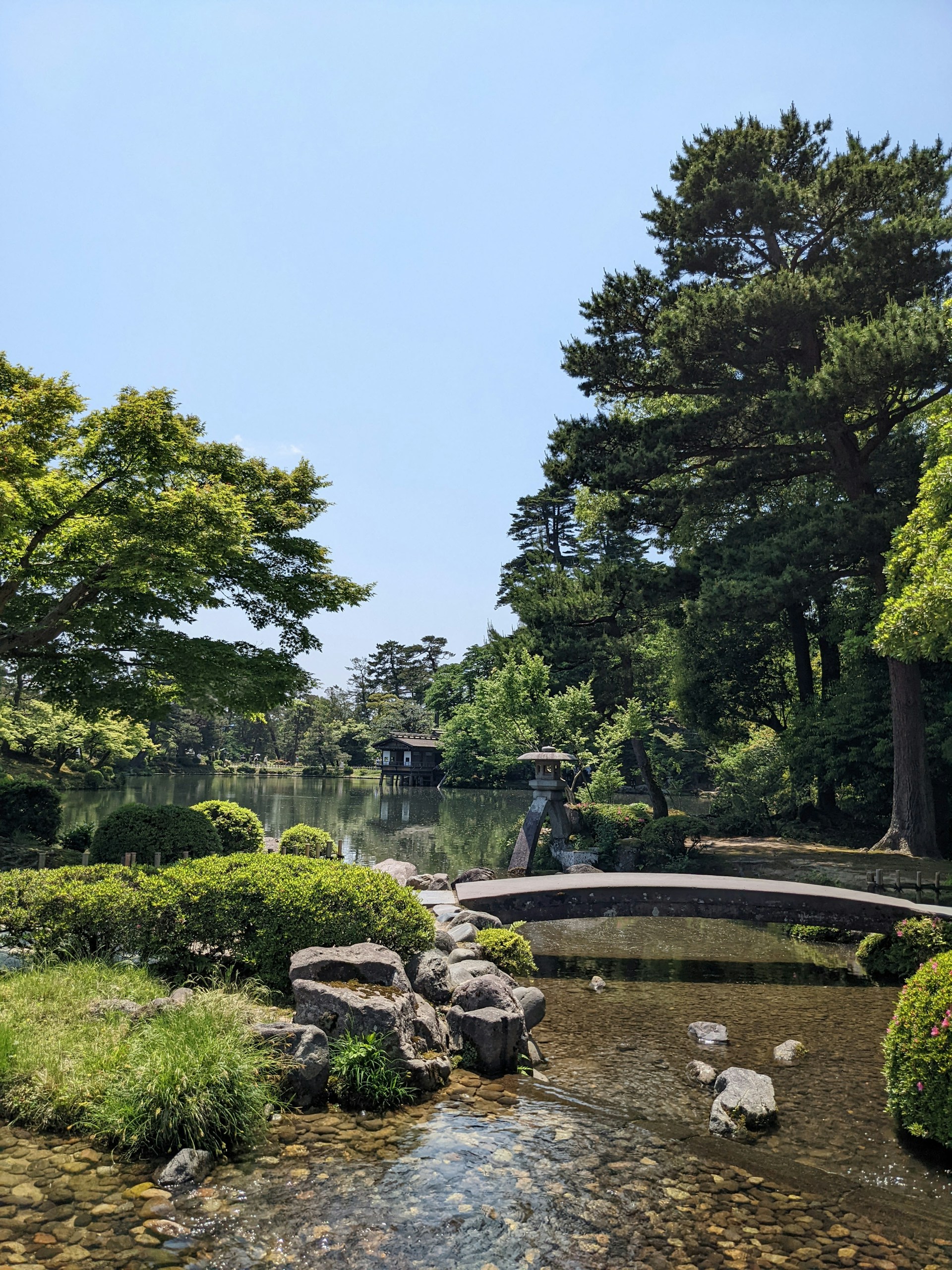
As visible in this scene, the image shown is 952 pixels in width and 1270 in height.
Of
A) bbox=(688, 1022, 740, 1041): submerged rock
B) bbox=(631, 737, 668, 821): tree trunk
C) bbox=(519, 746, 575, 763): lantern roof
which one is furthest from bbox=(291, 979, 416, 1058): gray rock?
bbox=(631, 737, 668, 821): tree trunk

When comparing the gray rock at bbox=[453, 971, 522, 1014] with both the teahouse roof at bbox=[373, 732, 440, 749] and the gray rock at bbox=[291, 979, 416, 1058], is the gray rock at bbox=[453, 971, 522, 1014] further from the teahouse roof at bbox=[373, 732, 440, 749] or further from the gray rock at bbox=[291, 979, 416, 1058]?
the teahouse roof at bbox=[373, 732, 440, 749]

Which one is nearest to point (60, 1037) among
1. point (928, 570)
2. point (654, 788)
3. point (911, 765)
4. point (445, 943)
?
point (445, 943)

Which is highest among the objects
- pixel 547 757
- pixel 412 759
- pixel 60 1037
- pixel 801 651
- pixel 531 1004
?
pixel 801 651

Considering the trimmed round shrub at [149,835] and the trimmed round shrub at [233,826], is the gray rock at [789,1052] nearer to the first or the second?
the trimmed round shrub at [149,835]

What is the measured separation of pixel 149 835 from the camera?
1501 centimetres

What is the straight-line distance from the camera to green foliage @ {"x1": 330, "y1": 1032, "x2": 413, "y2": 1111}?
6570mm

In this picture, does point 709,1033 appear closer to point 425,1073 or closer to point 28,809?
point 425,1073

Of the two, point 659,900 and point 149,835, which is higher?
point 149,835

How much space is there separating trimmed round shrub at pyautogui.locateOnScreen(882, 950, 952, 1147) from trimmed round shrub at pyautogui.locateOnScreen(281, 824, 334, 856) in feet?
43.9

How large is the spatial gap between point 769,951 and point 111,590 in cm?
1404

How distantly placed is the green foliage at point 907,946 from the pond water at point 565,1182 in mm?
2847

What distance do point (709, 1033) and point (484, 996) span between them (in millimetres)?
2717

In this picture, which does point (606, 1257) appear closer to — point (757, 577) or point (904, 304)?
point (757, 577)

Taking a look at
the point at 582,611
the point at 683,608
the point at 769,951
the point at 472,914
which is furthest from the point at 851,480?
the point at 472,914
